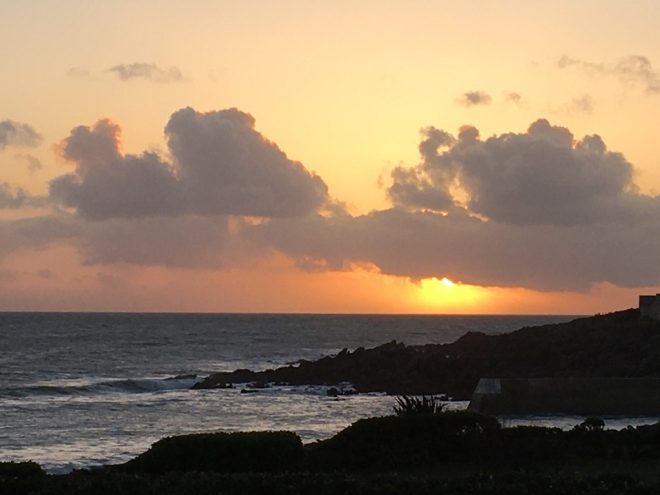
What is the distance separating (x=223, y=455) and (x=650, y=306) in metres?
49.8

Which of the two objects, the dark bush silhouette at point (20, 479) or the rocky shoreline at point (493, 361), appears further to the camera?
the rocky shoreline at point (493, 361)

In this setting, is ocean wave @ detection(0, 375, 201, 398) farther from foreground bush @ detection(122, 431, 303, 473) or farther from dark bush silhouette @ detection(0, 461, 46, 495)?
dark bush silhouette @ detection(0, 461, 46, 495)

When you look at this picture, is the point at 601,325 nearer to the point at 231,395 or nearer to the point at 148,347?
the point at 231,395

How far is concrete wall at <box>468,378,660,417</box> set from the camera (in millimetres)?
35312

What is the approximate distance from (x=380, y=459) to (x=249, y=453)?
262 centimetres

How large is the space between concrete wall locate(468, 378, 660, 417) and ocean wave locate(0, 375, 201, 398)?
34.1 meters

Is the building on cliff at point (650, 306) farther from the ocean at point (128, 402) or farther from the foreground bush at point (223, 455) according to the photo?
the foreground bush at point (223, 455)

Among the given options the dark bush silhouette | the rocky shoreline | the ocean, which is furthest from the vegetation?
the rocky shoreline

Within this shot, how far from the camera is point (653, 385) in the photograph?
35.5 meters

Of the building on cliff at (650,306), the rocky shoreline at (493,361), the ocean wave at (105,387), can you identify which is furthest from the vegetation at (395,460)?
the ocean wave at (105,387)

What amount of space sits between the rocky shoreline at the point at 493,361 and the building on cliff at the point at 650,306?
639 millimetres

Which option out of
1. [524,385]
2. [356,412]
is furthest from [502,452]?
[356,412]

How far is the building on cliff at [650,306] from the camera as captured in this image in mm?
63156

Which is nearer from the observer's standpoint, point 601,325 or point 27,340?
point 601,325
